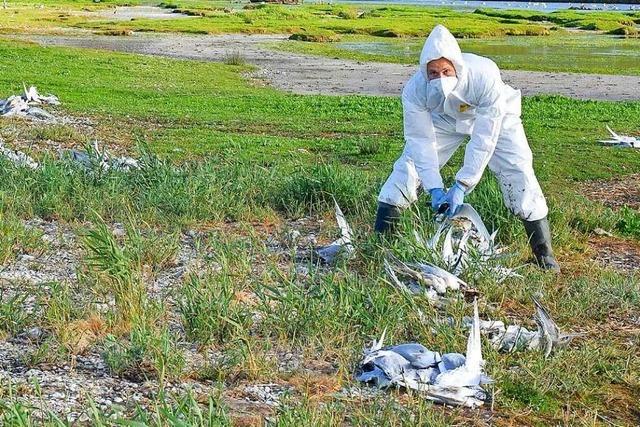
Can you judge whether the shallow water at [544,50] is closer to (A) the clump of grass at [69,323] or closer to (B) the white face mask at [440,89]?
(B) the white face mask at [440,89]

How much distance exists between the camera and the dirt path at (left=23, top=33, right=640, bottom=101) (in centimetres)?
2325

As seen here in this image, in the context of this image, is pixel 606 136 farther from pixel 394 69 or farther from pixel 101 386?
pixel 394 69

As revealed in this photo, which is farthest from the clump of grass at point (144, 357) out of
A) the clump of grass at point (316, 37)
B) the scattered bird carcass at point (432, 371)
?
the clump of grass at point (316, 37)

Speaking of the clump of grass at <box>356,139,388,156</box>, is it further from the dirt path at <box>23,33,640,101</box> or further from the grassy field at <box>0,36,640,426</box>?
the dirt path at <box>23,33,640,101</box>

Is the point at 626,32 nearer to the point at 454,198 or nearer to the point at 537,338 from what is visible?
the point at 454,198

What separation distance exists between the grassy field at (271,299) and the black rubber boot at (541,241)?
0.12 metres

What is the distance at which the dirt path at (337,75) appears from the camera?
2325 cm

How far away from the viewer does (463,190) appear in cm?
598

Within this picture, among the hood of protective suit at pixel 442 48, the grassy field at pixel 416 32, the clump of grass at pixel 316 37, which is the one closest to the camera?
the hood of protective suit at pixel 442 48

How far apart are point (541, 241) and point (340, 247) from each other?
4.55 ft

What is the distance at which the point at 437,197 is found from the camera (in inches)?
236

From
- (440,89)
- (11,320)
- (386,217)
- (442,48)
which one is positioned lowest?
(11,320)

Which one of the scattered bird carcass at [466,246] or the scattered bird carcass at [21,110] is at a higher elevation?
the scattered bird carcass at [466,246]

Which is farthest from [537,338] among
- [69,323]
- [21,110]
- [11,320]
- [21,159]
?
[21,110]
